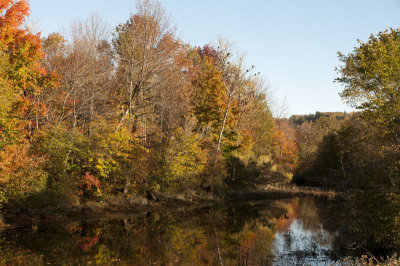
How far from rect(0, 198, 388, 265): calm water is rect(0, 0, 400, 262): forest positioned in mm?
2626

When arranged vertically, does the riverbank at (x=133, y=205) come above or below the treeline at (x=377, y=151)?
below

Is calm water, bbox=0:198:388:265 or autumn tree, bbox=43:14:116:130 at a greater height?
autumn tree, bbox=43:14:116:130

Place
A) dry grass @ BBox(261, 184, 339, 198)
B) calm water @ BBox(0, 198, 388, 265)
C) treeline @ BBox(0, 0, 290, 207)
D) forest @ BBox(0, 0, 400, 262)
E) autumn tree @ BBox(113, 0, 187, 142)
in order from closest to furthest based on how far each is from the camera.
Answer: calm water @ BBox(0, 198, 388, 265), forest @ BBox(0, 0, 400, 262), treeline @ BBox(0, 0, 290, 207), autumn tree @ BBox(113, 0, 187, 142), dry grass @ BBox(261, 184, 339, 198)

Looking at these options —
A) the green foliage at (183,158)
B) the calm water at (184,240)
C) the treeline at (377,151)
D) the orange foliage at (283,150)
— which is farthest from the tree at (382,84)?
the orange foliage at (283,150)

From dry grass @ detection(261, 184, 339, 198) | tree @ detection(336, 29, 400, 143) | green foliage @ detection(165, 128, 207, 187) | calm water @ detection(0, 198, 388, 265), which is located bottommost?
calm water @ detection(0, 198, 388, 265)

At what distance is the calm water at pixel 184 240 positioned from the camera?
14.2 m

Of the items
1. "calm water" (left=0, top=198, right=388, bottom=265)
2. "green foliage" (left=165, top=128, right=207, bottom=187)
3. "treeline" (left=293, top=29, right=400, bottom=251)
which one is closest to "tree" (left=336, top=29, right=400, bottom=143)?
"treeline" (left=293, top=29, right=400, bottom=251)

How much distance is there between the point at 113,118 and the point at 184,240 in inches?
658

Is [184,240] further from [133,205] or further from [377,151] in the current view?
[377,151]

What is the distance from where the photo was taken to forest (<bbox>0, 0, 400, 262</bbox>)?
17.5m

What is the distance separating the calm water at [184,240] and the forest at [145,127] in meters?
2.63

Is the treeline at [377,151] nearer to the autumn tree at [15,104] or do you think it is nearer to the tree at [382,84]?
the tree at [382,84]

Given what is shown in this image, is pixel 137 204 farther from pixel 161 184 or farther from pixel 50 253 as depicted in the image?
pixel 50 253

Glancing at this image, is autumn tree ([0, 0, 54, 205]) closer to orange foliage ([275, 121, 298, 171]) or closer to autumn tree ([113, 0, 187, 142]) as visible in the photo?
autumn tree ([113, 0, 187, 142])
